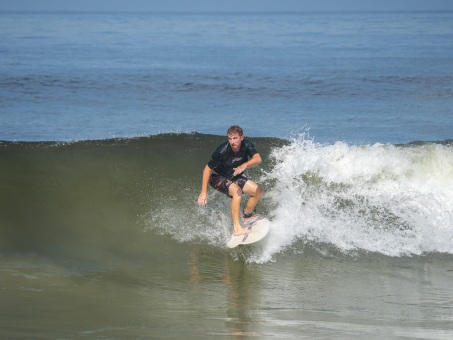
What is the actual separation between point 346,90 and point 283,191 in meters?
15.4

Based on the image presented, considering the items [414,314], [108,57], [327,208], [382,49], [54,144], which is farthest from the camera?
[382,49]

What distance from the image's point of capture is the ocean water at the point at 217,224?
720 centimetres

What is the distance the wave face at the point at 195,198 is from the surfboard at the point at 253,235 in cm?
18

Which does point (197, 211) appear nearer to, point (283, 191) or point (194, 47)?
point (283, 191)

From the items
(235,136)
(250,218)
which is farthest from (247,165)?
(250,218)

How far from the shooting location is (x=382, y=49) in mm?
42531

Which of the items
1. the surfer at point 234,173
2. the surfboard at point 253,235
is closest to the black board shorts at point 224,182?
the surfer at point 234,173

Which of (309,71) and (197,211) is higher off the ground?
(309,71)

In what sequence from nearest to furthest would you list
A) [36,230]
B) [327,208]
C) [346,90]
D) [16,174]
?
[36,230]
[327,208]
[16,174]
[346,90]

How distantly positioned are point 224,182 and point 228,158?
1.04ft

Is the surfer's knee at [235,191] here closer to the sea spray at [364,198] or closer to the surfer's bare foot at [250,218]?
the surfer's bare foot at [250,218]

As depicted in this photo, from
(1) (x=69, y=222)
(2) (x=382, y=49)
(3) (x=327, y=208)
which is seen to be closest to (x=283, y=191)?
(3) (x=327, y=208)

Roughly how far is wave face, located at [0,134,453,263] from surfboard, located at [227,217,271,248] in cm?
18

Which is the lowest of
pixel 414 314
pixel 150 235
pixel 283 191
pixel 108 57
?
pixel 414 314
